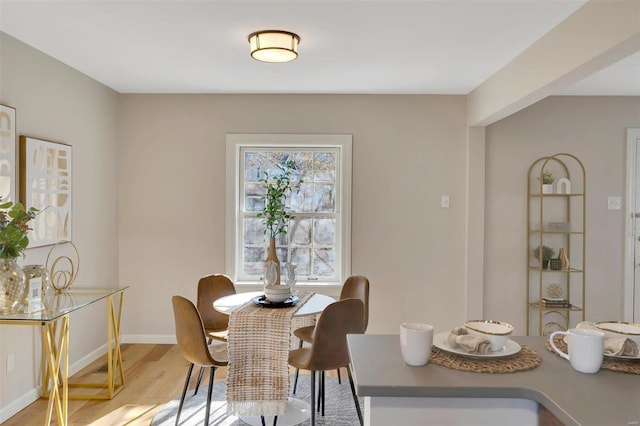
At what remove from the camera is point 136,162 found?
433 cm

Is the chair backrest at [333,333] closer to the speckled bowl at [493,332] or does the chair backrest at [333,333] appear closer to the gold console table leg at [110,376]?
the speckled bowl at [493,332]

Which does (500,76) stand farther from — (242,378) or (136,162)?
(136,162)

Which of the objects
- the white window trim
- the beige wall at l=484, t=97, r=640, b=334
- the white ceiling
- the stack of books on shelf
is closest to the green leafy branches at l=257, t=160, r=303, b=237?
the white window trim

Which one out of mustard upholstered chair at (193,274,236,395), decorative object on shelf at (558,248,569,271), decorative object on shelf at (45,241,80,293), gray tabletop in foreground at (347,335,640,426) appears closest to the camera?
gray tabletop in foreground at (347,335,640,426)

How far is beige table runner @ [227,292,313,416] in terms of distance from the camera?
8.59 ft

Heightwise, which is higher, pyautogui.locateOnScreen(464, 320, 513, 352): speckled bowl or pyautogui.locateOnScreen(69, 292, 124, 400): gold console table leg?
pyautogui.locateOnScreen(464, 320, 513, 352): speckled bowl

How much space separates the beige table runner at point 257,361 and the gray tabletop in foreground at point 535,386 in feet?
4.56

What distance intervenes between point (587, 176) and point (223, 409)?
12.4 ft

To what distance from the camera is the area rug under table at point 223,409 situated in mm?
2801

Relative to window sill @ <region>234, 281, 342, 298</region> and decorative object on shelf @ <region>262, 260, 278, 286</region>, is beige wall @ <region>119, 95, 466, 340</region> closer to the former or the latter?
window sill @ <region>234, 281, 342, 298</region>

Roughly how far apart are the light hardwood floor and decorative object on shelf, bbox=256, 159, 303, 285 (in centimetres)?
138

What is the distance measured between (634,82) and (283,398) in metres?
3.76

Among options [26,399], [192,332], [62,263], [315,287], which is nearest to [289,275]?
[192,332]

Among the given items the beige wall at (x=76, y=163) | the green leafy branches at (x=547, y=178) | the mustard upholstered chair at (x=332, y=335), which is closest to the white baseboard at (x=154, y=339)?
the beige wall at (x=76, y=163)
